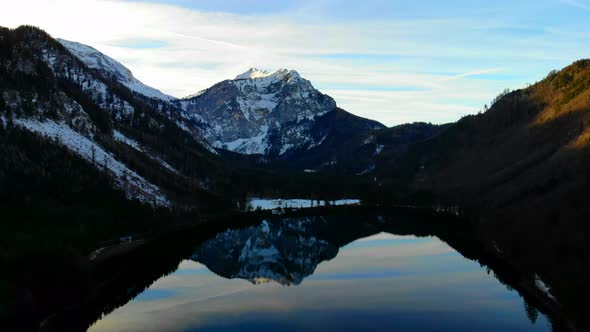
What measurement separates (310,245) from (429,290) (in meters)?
77.4

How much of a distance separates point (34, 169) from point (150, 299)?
94.4 m

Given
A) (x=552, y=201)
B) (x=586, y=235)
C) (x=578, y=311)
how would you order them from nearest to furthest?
(x=578, y=311)
(x=586, y=235)
(x=552, y=201)

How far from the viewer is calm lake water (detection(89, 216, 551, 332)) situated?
90375mm

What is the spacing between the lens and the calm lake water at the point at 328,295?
9038 cm

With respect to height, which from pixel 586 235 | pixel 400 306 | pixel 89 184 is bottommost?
pixel 400 306

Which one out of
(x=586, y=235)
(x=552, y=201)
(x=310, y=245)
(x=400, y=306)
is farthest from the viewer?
(x=310, y=245)

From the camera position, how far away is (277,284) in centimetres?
12700

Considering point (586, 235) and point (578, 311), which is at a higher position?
point (586, 235)

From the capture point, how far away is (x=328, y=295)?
112 metres

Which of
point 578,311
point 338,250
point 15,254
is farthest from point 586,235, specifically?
point 15,254

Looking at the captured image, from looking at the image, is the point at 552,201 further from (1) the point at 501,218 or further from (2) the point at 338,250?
(2) the point at 338,250

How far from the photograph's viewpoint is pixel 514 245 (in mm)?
140125

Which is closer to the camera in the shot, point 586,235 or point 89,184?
point 586,235

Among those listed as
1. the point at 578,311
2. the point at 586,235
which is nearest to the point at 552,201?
the point at 586,235
